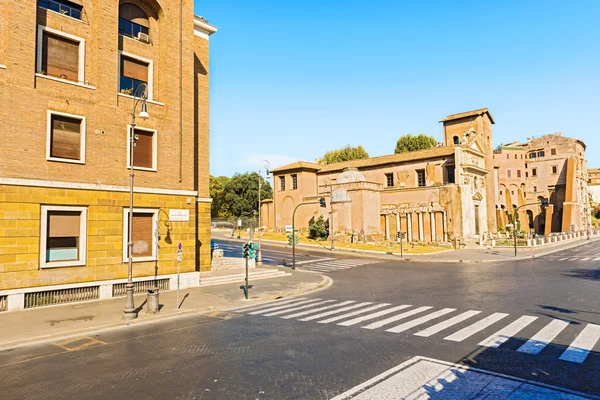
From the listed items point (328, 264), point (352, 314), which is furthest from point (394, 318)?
point (328, 264)

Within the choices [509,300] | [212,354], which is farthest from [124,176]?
[509,300]

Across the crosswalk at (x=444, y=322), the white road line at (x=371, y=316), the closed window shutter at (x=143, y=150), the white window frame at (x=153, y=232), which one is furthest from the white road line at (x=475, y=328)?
the closed window shutter at (x=143, y=150)

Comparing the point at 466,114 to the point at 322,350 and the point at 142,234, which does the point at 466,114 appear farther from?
the point at 322,350

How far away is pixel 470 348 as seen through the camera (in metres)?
9.30

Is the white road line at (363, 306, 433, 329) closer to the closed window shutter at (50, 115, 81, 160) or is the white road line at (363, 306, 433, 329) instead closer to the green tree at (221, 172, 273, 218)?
the closed window shutter at (50, 115, 81, 160)

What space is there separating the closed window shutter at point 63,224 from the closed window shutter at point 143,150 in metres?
3.82

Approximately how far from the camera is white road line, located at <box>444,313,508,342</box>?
1025 centimetres

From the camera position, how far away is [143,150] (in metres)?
19.2

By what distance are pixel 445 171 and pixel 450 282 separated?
33.0 meters

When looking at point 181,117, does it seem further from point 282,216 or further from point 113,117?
point 282,216

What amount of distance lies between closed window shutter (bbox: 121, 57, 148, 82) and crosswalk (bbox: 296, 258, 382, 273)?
17.7m

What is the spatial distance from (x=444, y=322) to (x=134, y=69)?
18.9m

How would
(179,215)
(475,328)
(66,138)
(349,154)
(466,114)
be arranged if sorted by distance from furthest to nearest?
(349,154) < (466,114) < (179,215) < (66,138) < (475,328)

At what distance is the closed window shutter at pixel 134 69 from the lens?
19244mm
